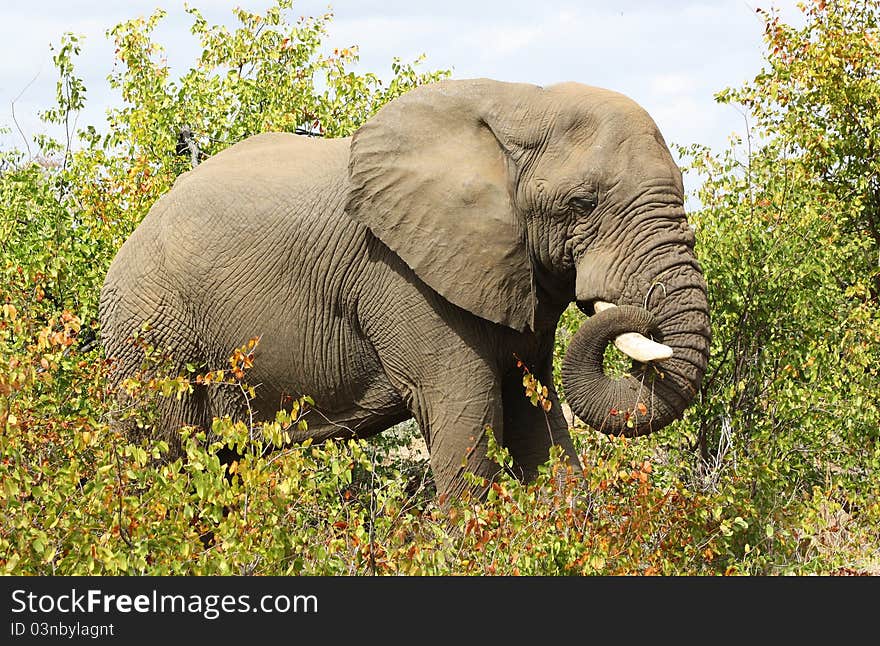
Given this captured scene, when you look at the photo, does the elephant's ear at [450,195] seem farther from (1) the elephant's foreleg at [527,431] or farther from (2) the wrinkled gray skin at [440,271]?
(1) the elephant's foreleg at [527,431]

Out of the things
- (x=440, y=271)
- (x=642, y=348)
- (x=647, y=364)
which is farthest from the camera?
(x=440, y=271)

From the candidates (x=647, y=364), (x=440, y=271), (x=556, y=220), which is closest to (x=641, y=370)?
(x=647, y=364)

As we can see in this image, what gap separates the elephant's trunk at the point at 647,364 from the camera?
5734mm

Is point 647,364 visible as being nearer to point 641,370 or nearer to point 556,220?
point 641,370

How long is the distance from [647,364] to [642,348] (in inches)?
7.2

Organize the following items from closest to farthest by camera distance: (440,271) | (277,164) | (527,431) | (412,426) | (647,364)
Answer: (647,364) → (440,271) → (527,431) → (277,164) → (412,426)

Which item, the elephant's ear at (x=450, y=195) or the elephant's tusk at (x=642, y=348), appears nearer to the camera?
the elephant's tusk at (x=642, y=348)

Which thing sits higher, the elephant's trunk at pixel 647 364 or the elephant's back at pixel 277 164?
the elephant's back at pixel 277 164

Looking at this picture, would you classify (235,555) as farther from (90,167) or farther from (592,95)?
(90,167)

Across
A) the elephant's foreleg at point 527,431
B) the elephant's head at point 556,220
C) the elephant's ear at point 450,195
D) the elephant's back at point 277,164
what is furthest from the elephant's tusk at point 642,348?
the elephant's back at point 277,164

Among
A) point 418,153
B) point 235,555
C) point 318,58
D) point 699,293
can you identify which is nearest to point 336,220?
point 418,153

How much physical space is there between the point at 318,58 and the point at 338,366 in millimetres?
4107

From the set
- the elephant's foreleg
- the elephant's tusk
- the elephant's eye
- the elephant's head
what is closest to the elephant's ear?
the elephant's head

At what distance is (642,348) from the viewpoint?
5.65 meters
